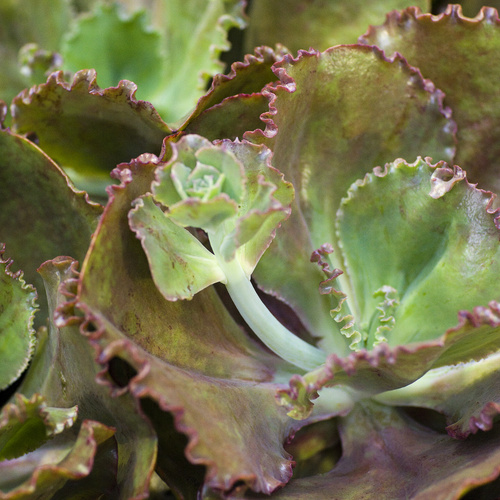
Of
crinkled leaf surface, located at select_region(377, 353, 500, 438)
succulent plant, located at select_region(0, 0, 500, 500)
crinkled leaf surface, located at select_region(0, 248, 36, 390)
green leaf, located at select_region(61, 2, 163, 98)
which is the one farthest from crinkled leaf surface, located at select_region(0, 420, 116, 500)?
green leaf, located at select_region(61, 2, 163, 98)

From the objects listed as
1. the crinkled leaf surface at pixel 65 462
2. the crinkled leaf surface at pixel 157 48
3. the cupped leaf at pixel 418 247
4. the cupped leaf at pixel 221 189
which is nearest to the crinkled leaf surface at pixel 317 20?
the crinkled leaf surface at pixel 157 48

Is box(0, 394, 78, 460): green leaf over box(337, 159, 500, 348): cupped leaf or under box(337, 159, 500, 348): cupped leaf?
under

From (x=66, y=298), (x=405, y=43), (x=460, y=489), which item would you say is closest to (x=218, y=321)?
(x=66, y=298)

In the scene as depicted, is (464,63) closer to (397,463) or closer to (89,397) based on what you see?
(397,463)

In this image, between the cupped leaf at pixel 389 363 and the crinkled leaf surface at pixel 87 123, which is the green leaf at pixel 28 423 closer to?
the cupped leaf at pixel 389 363

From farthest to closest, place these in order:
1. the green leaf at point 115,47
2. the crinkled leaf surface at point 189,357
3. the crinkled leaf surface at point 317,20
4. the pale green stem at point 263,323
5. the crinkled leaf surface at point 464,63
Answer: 1. the green leaf at point 115,47
2. the crinkled leaf surface at point 317,20
3. the crinkled leaf surface at point 464,63
4. the pale green stem at point 263,323
5. the crinkled leaf surface at point 189,357

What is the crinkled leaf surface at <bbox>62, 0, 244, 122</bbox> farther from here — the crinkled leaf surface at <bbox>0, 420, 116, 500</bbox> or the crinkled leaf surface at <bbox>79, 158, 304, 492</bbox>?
the crinkled leaf surface at <bbox>0, 420, 116, 500</bbox>
